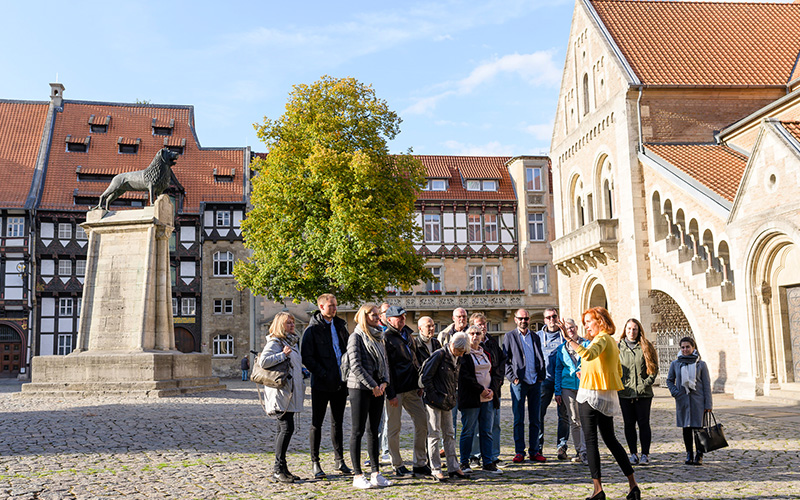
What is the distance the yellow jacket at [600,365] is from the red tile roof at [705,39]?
19.0 meters

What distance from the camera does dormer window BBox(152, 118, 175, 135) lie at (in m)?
45.1

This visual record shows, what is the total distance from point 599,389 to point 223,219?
37.9 metres

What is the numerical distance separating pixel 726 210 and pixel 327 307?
14.0 metres

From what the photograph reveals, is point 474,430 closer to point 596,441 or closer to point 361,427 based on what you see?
point 361,427

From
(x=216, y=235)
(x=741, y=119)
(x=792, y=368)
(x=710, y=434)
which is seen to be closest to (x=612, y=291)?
(x=741, y=119)

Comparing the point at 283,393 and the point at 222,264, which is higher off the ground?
the point at 222,264

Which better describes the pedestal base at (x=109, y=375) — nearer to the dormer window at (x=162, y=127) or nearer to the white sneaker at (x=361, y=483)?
the white sneaker at (x=361, y=483)

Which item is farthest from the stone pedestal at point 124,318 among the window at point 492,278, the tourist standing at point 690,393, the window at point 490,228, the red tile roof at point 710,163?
the window at point 490,228

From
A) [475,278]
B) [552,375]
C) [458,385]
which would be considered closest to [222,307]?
[475,278]

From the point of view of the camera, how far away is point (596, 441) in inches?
261

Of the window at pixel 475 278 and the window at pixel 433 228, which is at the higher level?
the window at pixel 433 228

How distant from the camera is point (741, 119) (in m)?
24.0

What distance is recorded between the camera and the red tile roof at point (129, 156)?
41.5m

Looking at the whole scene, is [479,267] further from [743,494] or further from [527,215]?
[743,494]
